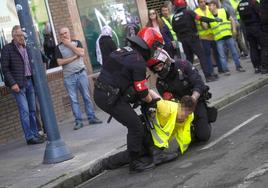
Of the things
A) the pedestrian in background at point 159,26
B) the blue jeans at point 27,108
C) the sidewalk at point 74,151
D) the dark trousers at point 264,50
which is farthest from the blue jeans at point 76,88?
the dark trousers at point 264,50

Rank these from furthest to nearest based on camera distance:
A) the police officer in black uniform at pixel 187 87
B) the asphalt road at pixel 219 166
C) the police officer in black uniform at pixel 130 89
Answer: the police officer in black uniform at pixel 187 87 → the police officer in black uniform at pixel 130 89 → the asphalt road at pixel 219 166

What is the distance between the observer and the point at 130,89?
25.5ft

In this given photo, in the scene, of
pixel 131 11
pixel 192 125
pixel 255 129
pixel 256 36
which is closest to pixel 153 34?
pixel 192 125

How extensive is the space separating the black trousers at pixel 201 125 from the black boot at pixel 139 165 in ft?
→ 3.06

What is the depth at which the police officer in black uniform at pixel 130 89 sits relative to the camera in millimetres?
7641

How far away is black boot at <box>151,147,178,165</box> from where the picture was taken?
7949 mm

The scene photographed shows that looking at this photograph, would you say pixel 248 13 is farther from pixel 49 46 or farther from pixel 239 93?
pixel 49 46

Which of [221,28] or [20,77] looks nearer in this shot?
[20,77]

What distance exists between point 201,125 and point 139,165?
1.14 metres

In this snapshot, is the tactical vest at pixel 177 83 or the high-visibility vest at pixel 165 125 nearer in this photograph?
the high-visibility vest at pixel 165 125

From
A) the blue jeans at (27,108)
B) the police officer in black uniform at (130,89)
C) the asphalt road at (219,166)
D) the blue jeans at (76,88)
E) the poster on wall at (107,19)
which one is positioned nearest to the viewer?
the asphalt road at (219,166)

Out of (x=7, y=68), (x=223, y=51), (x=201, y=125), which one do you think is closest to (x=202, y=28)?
(x=223, y=51)

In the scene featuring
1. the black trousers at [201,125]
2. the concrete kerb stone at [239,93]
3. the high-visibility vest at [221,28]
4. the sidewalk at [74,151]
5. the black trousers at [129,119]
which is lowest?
the concrete kerb stone at [239,93]

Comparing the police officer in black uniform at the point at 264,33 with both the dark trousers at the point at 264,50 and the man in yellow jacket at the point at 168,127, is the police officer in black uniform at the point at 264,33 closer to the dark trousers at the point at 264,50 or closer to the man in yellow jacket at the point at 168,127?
the dark trousers at the point at 264,50
